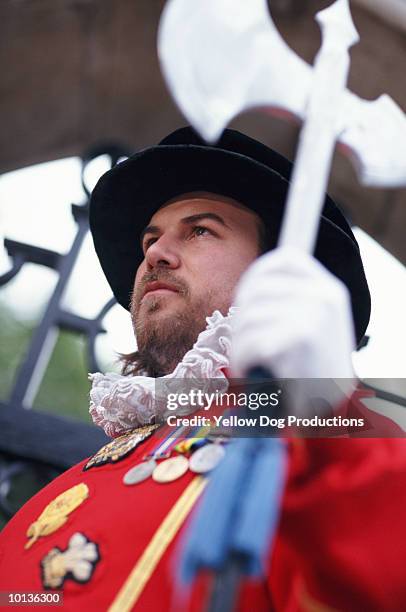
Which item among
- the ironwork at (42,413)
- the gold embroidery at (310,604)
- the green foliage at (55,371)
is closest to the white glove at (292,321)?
the gold embroidery at (310,604)

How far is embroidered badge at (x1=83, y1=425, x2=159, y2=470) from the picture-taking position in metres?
1.27

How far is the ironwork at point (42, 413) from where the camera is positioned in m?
2.34

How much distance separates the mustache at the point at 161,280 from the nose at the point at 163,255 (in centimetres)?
1

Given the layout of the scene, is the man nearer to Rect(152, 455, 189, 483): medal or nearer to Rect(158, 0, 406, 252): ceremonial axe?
Rect(152, 455, 189, 483): medal

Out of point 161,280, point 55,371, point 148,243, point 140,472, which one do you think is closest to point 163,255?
point 161,280

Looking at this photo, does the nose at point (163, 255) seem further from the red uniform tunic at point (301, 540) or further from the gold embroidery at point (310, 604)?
the gold embroidery at point (310, 604)

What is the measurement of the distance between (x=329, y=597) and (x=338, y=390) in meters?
0.21

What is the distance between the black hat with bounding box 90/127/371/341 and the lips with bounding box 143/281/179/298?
254 mm

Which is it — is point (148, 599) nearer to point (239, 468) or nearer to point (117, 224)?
point (239, 468)

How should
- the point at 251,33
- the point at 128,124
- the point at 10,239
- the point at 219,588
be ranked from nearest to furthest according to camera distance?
the point at 219,588
the point at 251,33
the point at 10,239
the point at 128,124

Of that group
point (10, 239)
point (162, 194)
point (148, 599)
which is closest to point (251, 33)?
point (148, 599)

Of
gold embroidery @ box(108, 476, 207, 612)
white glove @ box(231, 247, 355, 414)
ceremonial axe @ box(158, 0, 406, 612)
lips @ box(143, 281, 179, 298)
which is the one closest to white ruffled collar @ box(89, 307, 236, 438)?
lips @ box(143, 281, 179, 298)

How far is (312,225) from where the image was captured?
2.53 ft

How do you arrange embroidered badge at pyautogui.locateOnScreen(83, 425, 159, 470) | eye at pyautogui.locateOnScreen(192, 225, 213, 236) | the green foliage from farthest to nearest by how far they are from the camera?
the green foliage
eye at pyautogui.locateOnScreen(192, 225, 213, 236)
embroidered badge at pyautogui.locateOnScreen(83, 425, 159, 470)
